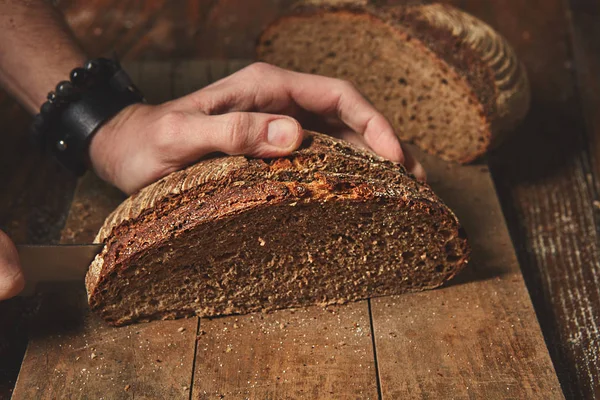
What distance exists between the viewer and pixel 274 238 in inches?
72.4

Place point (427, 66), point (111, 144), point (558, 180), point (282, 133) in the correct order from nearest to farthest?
point (282, 133), point (111, 144), point (427, 66), point (558, 180)

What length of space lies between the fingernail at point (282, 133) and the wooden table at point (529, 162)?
0.49 m

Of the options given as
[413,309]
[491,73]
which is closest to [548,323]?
[413,309]

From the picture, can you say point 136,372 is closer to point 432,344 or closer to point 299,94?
point 432,344

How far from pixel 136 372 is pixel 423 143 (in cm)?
135

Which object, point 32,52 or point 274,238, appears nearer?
point 274,238

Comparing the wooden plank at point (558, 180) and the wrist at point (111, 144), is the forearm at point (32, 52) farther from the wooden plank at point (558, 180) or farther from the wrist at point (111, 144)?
the wooden plank at point (558, 180)

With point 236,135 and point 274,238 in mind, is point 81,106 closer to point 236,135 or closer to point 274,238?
point 236,135

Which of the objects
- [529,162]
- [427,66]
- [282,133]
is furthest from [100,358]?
[529,162]

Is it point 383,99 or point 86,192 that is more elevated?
point 86,192

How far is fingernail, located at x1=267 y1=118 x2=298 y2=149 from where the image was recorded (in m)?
1.83

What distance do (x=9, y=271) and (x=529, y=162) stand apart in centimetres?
190

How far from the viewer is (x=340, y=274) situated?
1970mm

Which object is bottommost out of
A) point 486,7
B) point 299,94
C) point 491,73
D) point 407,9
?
point 486,7
